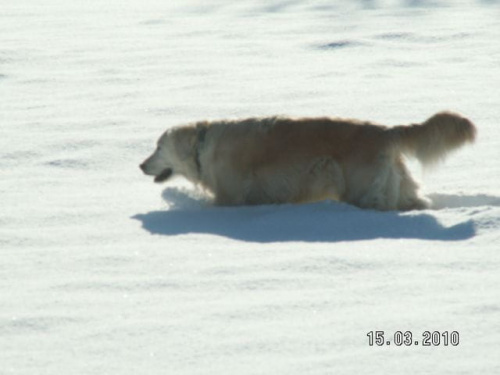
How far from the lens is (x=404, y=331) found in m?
4.60

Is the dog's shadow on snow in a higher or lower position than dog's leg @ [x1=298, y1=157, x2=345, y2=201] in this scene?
lower

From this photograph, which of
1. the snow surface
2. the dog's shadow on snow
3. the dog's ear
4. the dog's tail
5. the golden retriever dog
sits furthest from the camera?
the dog's ear

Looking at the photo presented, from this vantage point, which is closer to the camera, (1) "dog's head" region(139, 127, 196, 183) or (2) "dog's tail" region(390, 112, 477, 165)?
(2) "dog's tail" region(390, 112, 477, 165)

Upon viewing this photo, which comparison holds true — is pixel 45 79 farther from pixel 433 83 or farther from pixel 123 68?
pixel 433 83

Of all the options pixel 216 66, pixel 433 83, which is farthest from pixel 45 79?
pixel 433 83

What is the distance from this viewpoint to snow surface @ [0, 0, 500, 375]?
180 inches

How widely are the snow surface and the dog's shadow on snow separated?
20 millimetres

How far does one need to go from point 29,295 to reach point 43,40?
762cm

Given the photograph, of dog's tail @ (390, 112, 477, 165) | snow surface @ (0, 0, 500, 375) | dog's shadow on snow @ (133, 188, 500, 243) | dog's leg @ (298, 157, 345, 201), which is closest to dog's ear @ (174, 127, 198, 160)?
snow surface @ (0, 0, 500, 375)

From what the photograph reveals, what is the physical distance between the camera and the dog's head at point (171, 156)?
746cm

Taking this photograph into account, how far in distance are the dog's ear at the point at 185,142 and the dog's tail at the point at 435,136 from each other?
1.35 metres

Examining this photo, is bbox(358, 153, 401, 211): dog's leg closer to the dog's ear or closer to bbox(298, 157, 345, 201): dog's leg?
bbox(298, 157, 345, 201): dog's leg

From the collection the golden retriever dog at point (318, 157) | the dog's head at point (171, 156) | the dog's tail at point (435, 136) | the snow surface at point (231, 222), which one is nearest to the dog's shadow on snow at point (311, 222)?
the snow surface at point (231, 222)

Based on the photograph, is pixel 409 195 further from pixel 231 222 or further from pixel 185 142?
pixel 185 142
